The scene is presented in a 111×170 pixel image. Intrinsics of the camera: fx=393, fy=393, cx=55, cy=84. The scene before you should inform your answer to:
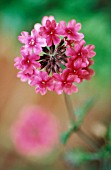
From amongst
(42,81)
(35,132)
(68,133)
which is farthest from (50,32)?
(35,132)

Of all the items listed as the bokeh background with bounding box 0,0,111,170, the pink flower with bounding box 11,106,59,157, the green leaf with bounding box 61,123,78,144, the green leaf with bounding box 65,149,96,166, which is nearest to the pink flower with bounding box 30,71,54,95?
the green leaf with bounding box 61,123,78,144

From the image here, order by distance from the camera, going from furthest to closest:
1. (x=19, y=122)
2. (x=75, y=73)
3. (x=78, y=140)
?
(x=78, y=140) < (x=19, y=122) < (x=75, y=73)

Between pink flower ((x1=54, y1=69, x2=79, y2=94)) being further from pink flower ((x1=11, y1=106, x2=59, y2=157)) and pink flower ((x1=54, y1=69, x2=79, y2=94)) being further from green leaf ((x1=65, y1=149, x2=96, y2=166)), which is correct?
pink flower ((x1=11, y1=106, x2=59, y2=157))

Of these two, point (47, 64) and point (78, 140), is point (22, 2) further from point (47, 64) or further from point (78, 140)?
point (47, 64)

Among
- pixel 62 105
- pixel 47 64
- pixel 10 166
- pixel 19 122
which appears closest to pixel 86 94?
pixel 62 105

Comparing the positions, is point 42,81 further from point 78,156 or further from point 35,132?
point 35,132

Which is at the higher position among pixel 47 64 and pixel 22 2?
pixel 22 2
